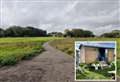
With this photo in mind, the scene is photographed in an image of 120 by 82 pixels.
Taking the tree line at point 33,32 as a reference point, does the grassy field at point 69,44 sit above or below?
below

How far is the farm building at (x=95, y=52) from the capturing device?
6504mm

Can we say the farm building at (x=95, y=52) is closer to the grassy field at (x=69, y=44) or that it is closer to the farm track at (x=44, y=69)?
the grassy field at (x=69, y=44)

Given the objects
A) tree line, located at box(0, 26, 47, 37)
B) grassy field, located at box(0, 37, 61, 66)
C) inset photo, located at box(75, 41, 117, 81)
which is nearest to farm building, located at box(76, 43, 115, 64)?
inset photo, located at box(75, 41, 117, 81)

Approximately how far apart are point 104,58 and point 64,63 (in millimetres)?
1351

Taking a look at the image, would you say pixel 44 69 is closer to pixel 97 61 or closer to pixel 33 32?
pixel 33 32

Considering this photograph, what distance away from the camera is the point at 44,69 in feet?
23.5

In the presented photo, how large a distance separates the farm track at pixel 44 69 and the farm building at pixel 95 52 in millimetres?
515

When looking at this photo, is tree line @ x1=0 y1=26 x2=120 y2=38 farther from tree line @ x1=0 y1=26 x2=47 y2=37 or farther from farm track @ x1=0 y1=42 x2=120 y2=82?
farm track @ x1=0 y1=42 x2=120 y2=82

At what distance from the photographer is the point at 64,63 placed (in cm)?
737

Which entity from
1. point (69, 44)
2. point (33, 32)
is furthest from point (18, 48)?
point (69, 44)

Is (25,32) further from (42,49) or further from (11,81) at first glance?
(11,81)

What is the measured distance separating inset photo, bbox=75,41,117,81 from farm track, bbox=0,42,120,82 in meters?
0.41

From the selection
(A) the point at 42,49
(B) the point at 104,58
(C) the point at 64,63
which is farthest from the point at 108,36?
(A) the point at 42,49

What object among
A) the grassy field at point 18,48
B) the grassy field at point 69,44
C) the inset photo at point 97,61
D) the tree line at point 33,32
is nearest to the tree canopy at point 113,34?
the tree line at point 33,32
